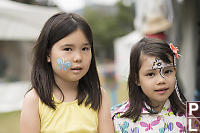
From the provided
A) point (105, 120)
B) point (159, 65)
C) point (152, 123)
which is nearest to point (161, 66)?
point (159, 65)

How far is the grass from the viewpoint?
475cm

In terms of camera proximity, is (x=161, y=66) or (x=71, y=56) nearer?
(x=71, y=56)

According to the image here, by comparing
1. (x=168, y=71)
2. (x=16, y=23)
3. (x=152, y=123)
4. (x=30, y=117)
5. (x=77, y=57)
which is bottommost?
(x=152, y=123)

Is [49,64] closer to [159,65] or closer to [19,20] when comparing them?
[159,65]

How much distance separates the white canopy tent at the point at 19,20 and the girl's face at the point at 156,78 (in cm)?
519

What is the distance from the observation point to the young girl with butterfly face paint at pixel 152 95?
1726mm

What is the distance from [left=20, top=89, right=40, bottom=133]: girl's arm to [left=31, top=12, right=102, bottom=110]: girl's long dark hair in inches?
2.5

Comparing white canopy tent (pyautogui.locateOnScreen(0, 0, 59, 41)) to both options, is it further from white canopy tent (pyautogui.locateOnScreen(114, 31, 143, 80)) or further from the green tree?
the green tree

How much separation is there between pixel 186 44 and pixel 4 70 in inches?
277

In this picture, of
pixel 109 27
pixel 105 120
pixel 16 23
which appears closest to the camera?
pixel 105 120

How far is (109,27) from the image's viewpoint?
29000 mm
